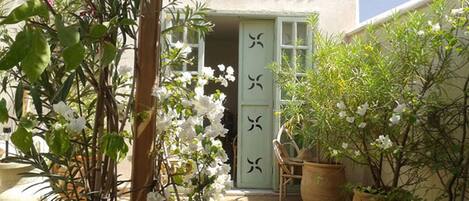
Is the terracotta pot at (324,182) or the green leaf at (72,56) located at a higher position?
the green leaf at (72,56)

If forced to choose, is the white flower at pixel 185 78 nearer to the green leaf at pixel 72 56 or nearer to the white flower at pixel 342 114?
the green leaf at pixel 72 56

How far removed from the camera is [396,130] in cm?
283

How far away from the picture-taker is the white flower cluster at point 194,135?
1.37 meters

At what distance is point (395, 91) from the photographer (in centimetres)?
283

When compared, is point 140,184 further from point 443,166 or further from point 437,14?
point 437,14

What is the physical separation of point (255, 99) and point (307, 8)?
131 cm

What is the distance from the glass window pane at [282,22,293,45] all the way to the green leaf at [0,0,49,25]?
4.38 metres

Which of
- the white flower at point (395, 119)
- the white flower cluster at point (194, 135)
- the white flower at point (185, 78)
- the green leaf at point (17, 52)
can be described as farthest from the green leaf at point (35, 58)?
the white flower at point (395, 119)

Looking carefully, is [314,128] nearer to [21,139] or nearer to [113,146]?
[113,146]

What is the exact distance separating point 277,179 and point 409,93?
7.73 feet

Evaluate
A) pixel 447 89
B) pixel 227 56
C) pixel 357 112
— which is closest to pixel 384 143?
pixel 357 112

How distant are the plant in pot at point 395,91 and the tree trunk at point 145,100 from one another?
1970 millimetres

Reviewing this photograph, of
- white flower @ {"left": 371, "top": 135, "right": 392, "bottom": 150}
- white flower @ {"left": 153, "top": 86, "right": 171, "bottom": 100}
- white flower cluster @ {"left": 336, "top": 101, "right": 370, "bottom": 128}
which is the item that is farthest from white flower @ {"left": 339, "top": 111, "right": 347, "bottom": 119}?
white flower @ {"left": 153, "top": 86, "right": 171, "bottom": 100}

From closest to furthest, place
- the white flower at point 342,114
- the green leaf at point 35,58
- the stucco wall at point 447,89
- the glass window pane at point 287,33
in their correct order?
the green leaf at point 35,58, the stucco wall at point 447,89, the white flower at point 342,114, the glass window pane at point 287,33
